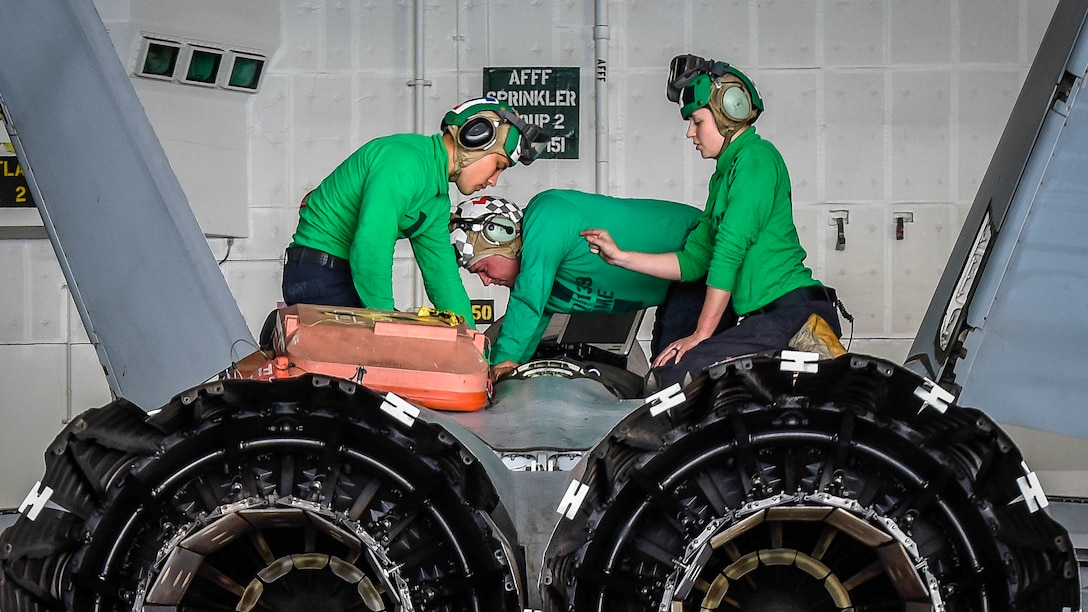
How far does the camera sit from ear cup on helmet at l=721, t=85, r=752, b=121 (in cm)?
437

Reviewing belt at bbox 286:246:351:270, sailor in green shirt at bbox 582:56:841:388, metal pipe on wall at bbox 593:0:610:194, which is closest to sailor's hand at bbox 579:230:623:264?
sailor in green shirt at bbox 582:56:841:388

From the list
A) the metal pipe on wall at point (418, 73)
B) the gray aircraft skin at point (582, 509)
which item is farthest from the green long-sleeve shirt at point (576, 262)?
the metal pipe on wall at point (418, 73)

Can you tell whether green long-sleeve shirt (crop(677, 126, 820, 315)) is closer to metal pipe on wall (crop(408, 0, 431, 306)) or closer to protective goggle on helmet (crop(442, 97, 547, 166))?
protective goggle on helmet (crop(442, 97, 547, 166))

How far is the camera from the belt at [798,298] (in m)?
4.20

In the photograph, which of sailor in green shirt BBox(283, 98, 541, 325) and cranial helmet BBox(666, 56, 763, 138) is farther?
cranial helmet BBox(666, 56, 763, 138)

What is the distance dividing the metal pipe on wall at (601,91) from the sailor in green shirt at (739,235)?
4163 millimetres

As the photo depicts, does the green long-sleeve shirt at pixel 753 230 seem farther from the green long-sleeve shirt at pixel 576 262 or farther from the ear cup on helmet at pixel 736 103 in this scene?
the green long-sleeve shirt at pixel 576 262

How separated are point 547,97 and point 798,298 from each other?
480 centimetres

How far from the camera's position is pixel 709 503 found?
7.81ft

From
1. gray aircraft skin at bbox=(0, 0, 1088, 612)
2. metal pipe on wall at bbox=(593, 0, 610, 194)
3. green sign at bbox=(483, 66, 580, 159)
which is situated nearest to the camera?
gray aircraft skin at bbox=(0, 0, 1088, 612)

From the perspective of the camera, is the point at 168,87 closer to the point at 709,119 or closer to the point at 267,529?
the point at 709,119

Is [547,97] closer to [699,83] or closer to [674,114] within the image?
[674,114]

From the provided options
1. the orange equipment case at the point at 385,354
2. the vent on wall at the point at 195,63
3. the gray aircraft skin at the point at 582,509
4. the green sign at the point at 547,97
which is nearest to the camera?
the gray aircraft skin at the point at 582,509

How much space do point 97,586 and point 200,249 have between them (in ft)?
6.57
